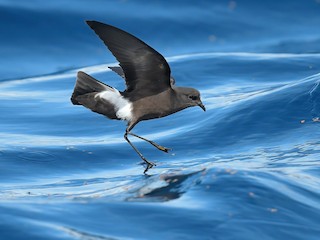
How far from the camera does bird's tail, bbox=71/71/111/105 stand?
304 inches

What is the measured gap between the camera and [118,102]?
25.5 feet

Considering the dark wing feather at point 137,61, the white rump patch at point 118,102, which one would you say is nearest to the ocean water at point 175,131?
the white rump patch at point 118,102

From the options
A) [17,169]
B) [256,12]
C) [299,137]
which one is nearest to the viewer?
[17,169]

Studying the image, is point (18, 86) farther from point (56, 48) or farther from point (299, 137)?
point (299, 137)

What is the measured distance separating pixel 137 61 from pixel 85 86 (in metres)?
0.75

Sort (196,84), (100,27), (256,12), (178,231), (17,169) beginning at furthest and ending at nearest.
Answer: (256,12) → (196,84) → (17,169) → (100,27) → (178,231)

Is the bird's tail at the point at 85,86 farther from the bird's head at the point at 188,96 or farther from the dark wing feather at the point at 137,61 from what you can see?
the bird's head at the point at 188,96

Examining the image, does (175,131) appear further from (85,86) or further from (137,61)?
(137,61)

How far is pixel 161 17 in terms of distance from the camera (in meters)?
15.8

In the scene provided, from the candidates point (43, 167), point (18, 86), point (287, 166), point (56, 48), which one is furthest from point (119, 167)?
point (56, 48)

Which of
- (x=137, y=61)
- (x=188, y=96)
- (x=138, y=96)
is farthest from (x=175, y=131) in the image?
(x=137, y=61)

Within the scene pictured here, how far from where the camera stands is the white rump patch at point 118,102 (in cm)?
772

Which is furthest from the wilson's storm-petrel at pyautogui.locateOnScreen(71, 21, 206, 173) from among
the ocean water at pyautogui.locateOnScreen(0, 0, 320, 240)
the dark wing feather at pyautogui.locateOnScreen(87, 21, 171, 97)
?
the ocean water at pyautogui.locateOnScreen(0, 0, 320, 240)

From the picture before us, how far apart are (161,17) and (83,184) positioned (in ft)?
27.9
